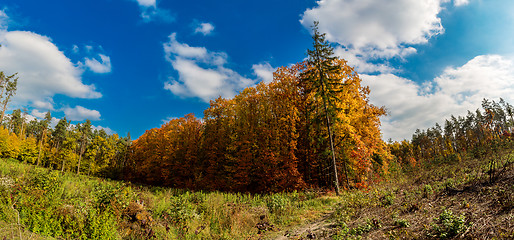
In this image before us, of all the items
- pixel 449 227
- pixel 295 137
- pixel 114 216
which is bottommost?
pixel 114 216

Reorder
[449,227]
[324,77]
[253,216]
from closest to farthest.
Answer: [449,227] → [253,216] → [324,77]

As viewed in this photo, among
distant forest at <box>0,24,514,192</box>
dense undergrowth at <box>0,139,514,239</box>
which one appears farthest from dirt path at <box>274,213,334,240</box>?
distant forest at <box>0,24,514,192</box>

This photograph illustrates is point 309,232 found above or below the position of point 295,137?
below

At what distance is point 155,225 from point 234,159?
14.1 meters

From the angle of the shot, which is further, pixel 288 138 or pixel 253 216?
pixel 288 138

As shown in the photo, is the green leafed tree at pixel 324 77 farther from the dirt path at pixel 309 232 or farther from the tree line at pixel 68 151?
the tree line at pixel 68 151

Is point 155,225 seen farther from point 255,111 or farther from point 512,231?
point 255,111

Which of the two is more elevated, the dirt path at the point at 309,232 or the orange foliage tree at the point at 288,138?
the orange foliage tree at the point at 288,138

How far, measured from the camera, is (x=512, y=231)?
368 centimetres

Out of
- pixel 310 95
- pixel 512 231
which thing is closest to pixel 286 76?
pixel 310 95

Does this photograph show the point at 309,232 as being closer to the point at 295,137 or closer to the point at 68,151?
the point at 295,137

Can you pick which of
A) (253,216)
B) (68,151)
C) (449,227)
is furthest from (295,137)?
(68,151)

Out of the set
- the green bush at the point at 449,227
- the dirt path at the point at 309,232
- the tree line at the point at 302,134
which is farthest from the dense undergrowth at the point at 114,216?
the tree line at the point at 302,134

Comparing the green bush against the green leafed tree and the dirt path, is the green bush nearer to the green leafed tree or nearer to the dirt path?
the dirt path
